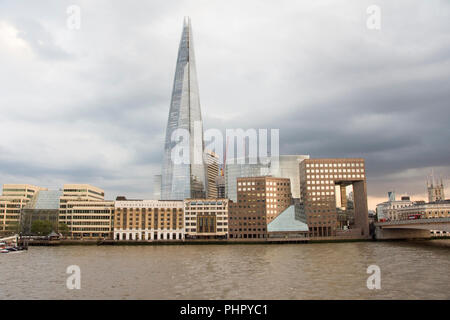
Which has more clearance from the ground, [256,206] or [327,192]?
[327,192]

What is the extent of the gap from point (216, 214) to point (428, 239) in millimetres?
76166

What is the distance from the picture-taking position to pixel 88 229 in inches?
5610

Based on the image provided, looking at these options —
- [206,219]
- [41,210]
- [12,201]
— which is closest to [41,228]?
[41,210]

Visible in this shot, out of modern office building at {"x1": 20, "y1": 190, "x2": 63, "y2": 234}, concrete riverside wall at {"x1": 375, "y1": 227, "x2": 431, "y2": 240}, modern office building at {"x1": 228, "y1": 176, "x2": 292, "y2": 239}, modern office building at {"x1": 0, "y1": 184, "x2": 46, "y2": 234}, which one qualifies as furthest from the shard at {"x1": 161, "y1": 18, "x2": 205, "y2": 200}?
concrete riverside wall at {"x1": 375, "y1": 227, "x2": 431, "y2": 240}

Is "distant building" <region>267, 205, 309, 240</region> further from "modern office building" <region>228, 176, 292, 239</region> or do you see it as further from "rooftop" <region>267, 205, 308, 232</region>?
"modern office building" <region>228, 176, 292, 239</region>

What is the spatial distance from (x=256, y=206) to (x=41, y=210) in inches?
3396

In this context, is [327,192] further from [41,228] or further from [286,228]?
[41,228]

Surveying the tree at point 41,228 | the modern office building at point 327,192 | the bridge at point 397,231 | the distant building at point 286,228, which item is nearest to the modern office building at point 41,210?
the tree at point 41,228

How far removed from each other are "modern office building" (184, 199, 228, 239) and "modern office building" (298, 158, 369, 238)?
29039 mm

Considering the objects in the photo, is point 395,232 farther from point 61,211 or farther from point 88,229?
point 61,211

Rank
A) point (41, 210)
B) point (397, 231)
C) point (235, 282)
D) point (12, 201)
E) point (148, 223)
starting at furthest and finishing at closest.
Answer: point (12, 201)
point (41, 210)
point (148, 223)
point (397, 231)
point (235, 282)

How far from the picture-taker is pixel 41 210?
148875mm

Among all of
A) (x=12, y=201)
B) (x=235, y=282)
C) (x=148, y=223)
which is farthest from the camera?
(x=12, y=201)

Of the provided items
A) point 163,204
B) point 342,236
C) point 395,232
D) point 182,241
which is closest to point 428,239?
point 395,232
